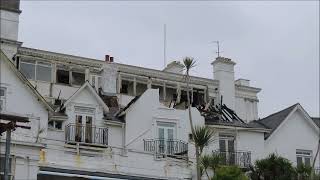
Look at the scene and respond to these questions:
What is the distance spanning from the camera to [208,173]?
123 ft

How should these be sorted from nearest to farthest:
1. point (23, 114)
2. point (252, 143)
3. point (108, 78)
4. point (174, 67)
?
point (23, 114), point (108, 78), point (252, 143), point (174, 67)

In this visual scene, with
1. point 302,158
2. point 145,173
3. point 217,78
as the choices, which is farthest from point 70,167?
point 217,78

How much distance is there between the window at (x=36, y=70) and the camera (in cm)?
4516

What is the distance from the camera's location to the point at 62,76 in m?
48.1

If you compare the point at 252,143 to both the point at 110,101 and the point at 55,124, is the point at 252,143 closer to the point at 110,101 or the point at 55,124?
the point at 110,101

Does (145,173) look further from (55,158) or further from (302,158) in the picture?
(302,158)

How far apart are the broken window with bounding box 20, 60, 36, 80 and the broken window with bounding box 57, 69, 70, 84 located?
2318mm

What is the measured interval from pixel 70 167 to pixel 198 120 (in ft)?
32.1

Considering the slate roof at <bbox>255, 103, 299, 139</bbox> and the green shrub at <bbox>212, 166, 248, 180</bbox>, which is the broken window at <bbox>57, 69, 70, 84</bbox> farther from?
the green shrub at <bbox>212, 166, 248, 180</bbox>

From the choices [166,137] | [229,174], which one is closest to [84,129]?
[166,137]

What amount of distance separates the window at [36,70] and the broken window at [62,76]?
3.99 ft

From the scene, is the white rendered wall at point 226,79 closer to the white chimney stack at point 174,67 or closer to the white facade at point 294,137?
the white chimney stack at point 174,67

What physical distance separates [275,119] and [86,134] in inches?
529

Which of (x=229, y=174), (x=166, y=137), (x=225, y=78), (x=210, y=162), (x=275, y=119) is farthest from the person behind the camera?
(x=225, y=78)
